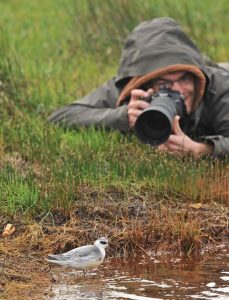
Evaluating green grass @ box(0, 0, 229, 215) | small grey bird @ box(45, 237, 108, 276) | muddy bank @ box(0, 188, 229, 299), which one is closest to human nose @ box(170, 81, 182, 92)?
green grass @ box(0, 0, 229, 215)

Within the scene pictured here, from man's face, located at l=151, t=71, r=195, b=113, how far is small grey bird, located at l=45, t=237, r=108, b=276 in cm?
215

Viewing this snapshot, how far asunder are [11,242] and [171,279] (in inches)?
39.5

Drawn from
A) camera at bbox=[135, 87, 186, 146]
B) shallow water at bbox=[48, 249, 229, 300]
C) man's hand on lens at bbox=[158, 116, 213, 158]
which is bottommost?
shallow water at bbox=[48, 249, 229, 300]

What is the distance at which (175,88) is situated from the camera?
7.97 m

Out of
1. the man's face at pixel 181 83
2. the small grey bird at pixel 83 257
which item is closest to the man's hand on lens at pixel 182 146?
the man's face at pixel 181 83

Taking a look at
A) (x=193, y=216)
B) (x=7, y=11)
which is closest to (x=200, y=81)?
(x=193, y=216)

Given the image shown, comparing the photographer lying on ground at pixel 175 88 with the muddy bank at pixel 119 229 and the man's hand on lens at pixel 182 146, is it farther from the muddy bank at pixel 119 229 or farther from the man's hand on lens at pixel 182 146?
the muddy bank at pixel 119 229

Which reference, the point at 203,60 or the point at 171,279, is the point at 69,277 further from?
the point at 203,60

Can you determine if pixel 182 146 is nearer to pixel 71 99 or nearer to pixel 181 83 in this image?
pixel 181 83

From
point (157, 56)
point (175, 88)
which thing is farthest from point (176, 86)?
point (157, 56)

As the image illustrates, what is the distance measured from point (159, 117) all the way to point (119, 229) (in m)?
1.10

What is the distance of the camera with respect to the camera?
24.7ft

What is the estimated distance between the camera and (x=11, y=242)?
659cm

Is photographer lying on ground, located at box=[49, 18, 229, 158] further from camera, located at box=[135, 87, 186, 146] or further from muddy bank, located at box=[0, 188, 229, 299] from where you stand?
muddy bank, located at box=[0, 188, 229, 299]
